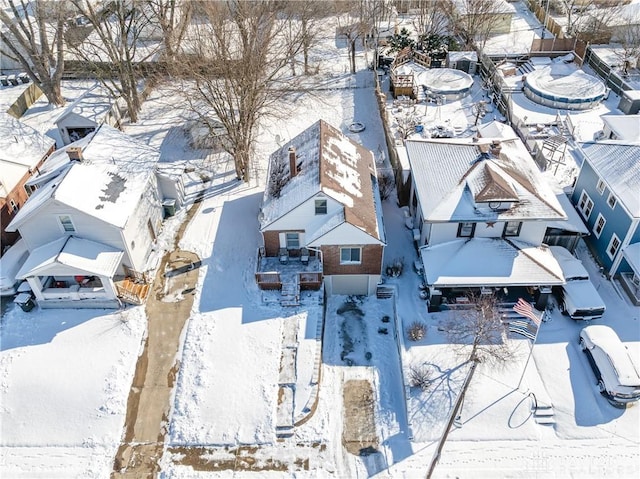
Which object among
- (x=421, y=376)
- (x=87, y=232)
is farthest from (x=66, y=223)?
(x=421, y=376)

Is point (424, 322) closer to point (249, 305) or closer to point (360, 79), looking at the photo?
point (249, 305)

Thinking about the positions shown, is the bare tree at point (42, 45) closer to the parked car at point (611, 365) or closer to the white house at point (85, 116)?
the white house at point (85, 116)

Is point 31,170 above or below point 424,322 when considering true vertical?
above

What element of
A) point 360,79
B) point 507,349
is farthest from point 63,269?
point 360,79

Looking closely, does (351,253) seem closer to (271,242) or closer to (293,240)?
(293,240)

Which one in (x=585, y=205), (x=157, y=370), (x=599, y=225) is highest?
(x=585, y=205)

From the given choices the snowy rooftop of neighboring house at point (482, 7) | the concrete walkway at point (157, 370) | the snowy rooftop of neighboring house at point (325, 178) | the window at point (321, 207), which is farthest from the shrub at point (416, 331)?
the snowy rooftop of neighboring house at point (482, 7)
